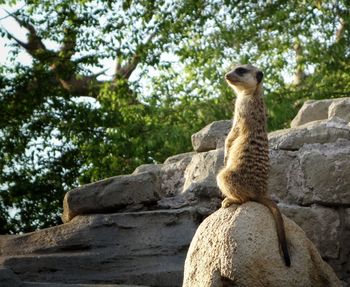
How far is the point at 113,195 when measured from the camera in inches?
360

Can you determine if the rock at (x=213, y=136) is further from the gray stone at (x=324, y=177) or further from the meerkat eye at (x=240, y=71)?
the meerkat eye at (x=240, y=71)

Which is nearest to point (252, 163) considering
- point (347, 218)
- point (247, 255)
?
point (247, 255)

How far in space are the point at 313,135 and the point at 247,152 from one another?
162cm

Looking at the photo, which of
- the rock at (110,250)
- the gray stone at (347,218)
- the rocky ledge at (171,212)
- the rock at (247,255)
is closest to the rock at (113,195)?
the rocky ledge at (171,212)

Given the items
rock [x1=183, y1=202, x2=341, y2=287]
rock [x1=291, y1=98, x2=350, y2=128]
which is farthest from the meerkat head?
rock [x1=291, y1=98, x2=350, y2=128]

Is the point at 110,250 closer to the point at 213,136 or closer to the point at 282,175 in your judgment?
the point at 213,136

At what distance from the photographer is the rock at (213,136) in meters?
9.41

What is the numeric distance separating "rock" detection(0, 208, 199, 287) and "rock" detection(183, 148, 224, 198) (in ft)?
0.71

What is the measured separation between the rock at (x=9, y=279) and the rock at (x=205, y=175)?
192 cm

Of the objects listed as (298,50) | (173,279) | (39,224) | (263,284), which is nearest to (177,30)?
(298,50)

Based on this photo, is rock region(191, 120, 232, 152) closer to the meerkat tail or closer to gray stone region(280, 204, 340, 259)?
gray stone region(280, 204, 340, 259)

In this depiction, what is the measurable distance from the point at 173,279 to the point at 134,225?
0.81 metres

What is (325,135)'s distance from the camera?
27.9 feet

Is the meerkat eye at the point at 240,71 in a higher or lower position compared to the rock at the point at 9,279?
higher
